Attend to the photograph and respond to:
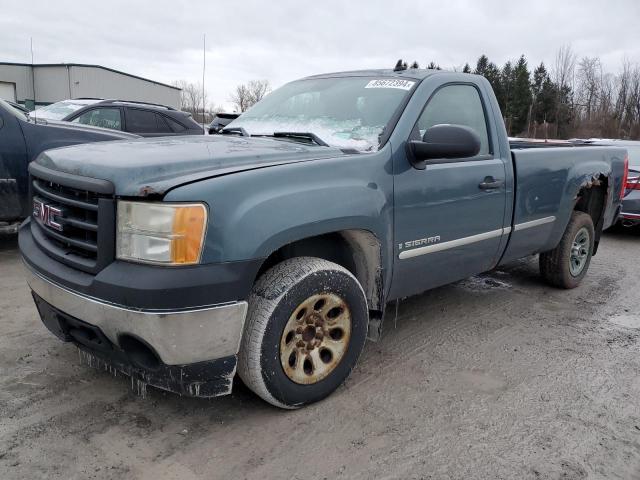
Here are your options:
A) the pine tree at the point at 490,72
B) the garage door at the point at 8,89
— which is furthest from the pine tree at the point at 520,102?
the garage door at the point at 8,89

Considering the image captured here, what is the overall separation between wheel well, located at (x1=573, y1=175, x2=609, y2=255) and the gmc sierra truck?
1.56m

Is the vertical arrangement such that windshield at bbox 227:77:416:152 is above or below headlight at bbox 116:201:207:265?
above

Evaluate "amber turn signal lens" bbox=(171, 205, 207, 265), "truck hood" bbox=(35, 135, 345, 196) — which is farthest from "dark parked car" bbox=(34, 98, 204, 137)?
"amber turn signal lens" bbox=(171, 205, 207, 265)

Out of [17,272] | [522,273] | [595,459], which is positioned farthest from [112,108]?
[595,459]

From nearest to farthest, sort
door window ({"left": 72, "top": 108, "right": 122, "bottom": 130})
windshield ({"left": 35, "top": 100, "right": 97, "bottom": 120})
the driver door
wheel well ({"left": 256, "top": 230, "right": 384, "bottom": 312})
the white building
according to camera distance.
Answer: wheel well ({"left": 256, "top": 230, "right": 384, "bottom": 312}) → the driver door → windshield ({"left": 35, "top": 100, "right": 97, "bottom": 120}) → door window ({"left": 72, "top": 108, "right": 122, "bottom": 130}) → the white building

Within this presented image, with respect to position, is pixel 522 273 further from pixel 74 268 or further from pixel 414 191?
pixel 74 268

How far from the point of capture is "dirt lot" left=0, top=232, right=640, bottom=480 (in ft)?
7.93

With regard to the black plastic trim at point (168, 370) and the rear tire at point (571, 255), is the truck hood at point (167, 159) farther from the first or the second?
the rear tire at point (571, 255)

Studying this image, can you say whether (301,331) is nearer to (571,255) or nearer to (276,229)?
(276,229)

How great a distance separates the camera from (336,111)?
3.62 metres

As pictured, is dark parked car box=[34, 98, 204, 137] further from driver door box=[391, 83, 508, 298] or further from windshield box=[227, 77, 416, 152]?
driver door box=[391, 83, 508, 298]

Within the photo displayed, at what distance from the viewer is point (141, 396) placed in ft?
9.64

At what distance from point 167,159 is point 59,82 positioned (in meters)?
34.3

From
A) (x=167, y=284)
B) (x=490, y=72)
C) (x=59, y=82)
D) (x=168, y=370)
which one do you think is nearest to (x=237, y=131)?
(x=167, y=284)
